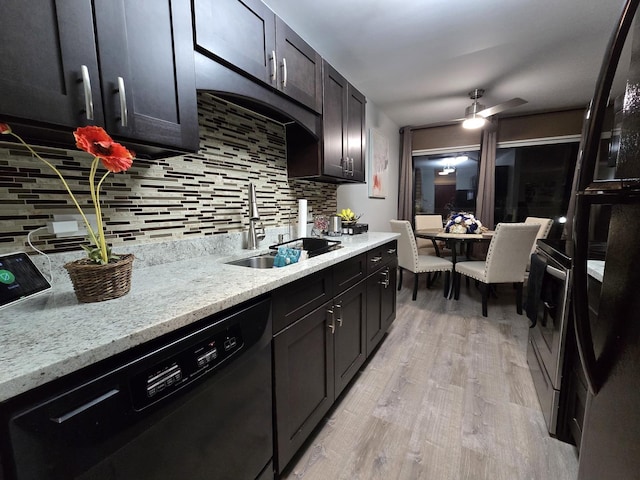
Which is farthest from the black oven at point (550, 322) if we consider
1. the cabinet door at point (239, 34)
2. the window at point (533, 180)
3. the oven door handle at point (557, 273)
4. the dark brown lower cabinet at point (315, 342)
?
the window at point (533, 180)

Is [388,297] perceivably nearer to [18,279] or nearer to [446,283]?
[446,283]

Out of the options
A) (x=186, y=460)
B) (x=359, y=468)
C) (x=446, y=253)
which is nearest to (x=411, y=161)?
(x=446, y=253)

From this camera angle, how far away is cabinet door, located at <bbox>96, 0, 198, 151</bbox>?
79 cm

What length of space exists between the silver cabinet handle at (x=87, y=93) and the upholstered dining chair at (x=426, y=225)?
3984mm

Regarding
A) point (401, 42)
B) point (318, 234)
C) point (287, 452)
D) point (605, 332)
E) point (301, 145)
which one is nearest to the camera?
point (605, 332)

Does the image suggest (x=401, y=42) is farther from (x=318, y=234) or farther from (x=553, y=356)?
(x=553, y=356)

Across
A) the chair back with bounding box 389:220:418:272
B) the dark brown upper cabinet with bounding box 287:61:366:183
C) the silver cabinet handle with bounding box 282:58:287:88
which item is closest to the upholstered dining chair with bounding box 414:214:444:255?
the chair back with bounding box 389:220:418:272

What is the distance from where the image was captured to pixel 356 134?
2.31 metres

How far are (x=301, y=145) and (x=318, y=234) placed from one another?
75 centimetres

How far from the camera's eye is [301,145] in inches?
→ 76.9

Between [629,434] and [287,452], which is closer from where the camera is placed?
[629,434]

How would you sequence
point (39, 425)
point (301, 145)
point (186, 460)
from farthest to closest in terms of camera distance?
point (301, 145) → point (186, 460) → point (39, 425)

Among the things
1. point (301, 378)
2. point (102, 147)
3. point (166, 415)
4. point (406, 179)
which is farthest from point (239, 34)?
point (406, 179)

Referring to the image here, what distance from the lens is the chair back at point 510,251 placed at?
252cm
